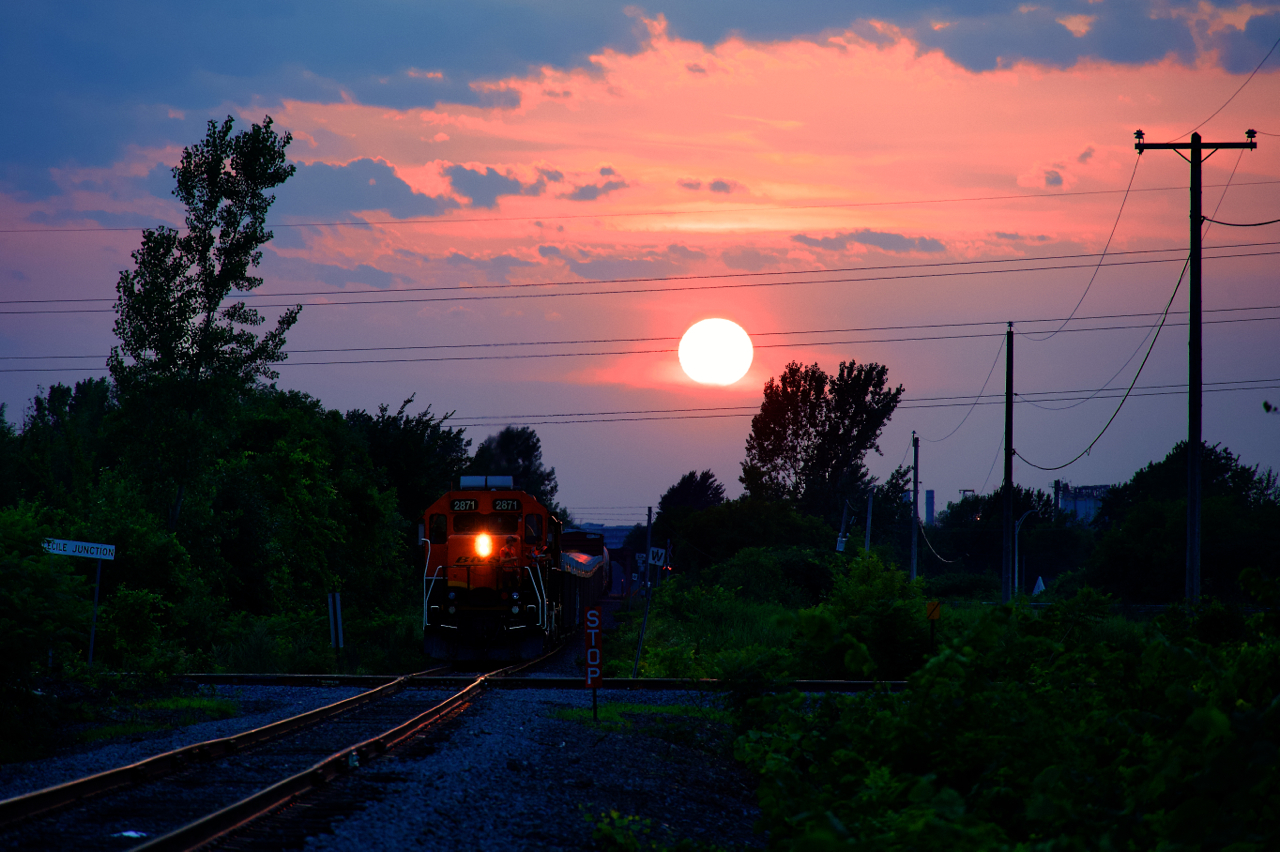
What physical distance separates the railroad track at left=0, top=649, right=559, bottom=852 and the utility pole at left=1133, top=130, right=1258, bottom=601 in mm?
15301

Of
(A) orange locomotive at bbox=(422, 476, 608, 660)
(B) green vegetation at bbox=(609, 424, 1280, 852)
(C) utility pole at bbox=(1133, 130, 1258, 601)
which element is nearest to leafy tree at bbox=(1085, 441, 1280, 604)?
(C) utility pole at bbox=(1133, 130, 1258, 601)

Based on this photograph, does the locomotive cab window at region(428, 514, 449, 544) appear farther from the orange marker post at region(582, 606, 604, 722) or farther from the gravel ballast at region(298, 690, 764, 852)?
the orange marker post at region(582, 606, 604, 722)

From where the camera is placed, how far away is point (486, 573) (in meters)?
25.0

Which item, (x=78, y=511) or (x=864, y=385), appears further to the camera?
(x=864, y=385)

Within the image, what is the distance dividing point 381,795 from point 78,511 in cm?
2272

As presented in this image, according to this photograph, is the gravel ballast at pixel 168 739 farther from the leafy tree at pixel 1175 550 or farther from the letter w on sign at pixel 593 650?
the leafy tree at pixel 1175 550

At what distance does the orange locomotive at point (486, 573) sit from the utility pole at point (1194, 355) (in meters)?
14.2

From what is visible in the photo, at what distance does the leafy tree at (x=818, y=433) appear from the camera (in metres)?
77.1

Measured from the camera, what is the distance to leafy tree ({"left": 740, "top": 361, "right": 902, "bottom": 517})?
7712 cm

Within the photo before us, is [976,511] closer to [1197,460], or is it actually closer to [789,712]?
[1197,460]

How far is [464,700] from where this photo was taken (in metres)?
16.6

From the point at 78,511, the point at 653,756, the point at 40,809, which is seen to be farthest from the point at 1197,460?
the point at 78,511

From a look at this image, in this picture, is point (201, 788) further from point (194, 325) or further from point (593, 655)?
point (194, 325)

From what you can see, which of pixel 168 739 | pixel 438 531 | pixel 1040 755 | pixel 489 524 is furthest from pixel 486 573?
pixel 1040 755
